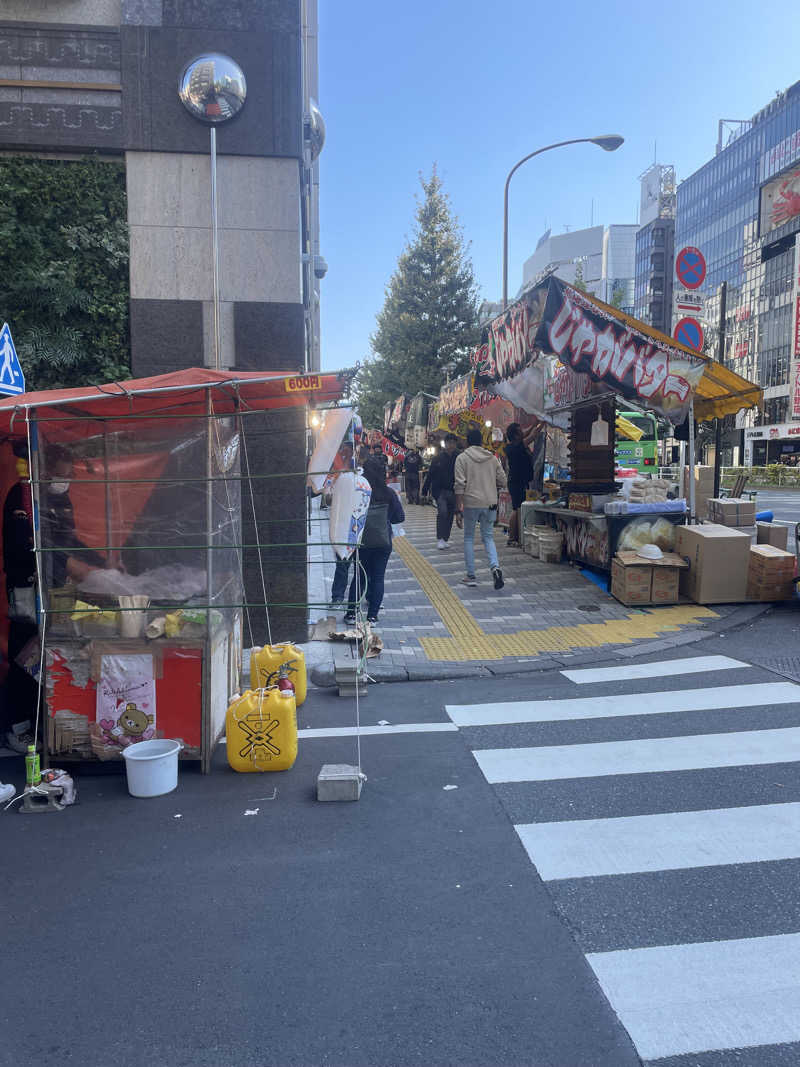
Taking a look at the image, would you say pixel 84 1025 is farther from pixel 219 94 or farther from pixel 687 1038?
pixel 219 94

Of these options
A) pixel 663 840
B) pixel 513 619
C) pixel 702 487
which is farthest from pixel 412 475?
pixel 663 840

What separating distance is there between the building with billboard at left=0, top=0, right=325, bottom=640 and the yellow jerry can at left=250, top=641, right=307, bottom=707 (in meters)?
2.00

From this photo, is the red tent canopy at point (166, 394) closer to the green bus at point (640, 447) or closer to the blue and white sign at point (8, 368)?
the blue and white sign at point (8, 368)

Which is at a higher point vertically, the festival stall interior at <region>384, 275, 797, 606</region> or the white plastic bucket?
the festival stall interior at <region>384, 275, 797, 606</region>

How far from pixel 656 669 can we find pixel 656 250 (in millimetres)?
101598

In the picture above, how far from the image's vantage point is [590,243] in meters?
148

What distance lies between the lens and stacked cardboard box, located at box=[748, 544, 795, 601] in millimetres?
9664

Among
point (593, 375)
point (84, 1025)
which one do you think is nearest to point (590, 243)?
point (593, 375)

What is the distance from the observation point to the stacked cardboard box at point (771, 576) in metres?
9.66

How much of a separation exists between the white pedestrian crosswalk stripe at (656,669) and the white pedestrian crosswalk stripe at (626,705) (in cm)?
49

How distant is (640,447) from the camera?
21.0 m

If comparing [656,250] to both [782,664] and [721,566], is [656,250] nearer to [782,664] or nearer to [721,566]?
[721,566]

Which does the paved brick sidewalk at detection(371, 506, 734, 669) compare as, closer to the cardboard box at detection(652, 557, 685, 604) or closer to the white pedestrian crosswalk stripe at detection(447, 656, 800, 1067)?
the cardboard box at detection(652, 557, 685, 604)

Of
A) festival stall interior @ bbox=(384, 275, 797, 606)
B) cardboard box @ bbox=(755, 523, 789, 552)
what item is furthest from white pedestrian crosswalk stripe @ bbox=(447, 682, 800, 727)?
cardboard box @ bbox=(755, 523, 789, 552)
